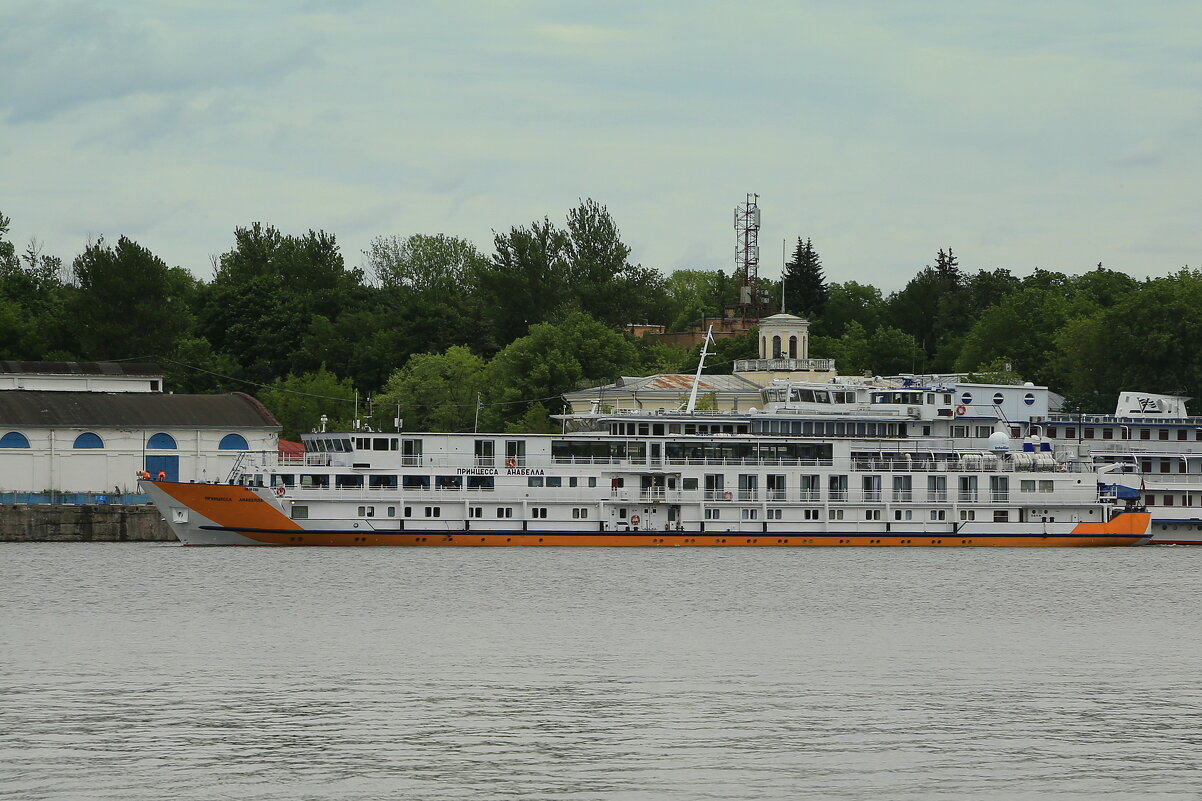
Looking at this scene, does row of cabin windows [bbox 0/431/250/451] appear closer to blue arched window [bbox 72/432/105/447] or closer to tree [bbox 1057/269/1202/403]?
blue arched window [bbox 72/432/105/447]

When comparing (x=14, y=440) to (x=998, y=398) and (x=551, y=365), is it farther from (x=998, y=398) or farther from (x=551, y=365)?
(x=998, y=398)

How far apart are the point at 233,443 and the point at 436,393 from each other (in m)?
19.8

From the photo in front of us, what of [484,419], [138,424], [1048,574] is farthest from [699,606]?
Answer: [484,419]

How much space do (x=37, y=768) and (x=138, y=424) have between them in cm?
5943

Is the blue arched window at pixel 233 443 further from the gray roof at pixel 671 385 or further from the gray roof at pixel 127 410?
the gray roof at pixel 671 385

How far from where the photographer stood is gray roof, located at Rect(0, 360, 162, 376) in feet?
308

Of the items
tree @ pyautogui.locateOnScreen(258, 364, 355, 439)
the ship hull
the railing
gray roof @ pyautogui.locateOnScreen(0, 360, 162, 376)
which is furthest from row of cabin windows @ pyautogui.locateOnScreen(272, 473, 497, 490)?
the railing

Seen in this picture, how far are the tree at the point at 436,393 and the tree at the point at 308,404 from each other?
2478 millimetres

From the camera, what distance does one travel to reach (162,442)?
282 feet

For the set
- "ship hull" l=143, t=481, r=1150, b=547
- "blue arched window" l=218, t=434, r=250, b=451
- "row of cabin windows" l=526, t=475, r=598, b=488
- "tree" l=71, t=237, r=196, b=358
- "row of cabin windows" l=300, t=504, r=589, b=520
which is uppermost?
"tree" l=71, t=237, r=196, b=358

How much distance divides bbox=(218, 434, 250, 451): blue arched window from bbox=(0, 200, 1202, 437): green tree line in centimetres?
628

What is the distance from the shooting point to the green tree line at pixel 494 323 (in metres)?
105

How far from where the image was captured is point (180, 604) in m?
50.6

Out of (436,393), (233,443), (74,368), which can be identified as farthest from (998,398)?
(74,368)
